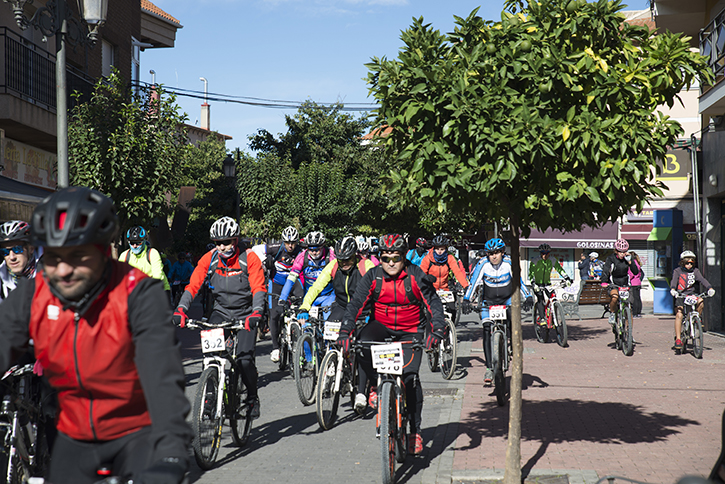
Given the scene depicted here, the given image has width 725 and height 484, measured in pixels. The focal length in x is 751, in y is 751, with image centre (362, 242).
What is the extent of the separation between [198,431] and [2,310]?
361 centimetres

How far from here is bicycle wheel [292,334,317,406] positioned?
29.1ft

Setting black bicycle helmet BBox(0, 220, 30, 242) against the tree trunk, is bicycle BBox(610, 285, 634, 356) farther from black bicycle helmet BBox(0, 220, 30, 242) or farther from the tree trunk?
black bicycle helmet BBox(0, 220, 30, 242)

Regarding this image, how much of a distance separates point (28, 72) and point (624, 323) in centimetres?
1259

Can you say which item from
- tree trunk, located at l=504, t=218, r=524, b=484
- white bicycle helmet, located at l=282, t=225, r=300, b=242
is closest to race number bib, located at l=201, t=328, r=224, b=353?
tree trunk, located at l=504, t=218, r=524, b=484

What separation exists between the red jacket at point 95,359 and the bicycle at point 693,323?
1210 centimetres

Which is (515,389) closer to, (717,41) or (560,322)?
(560,322)

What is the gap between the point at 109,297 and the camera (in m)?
2.52

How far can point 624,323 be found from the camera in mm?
13609

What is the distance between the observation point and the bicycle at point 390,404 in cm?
560

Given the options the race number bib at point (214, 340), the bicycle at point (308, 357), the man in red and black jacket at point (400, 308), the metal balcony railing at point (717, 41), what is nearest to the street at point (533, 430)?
the bicycle at point (308, 357)

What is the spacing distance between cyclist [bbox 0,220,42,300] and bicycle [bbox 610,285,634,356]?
414 inches

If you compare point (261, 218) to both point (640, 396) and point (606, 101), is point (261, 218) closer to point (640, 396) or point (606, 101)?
point (640, 396)

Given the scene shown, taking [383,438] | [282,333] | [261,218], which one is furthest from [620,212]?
[261,218]

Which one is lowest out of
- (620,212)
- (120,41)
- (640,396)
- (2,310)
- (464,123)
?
(640,396)
